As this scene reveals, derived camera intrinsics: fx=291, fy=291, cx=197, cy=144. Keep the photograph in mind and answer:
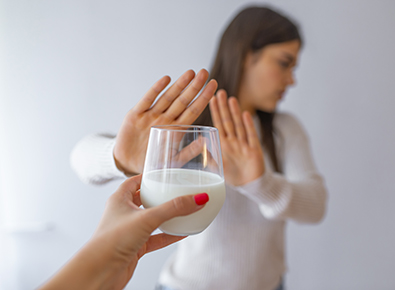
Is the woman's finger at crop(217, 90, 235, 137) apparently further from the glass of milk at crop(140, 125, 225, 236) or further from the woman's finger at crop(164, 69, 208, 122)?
the glass of milk at crop(140, 125, 225, 236)

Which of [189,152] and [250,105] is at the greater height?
[189,152]

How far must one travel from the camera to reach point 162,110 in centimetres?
61

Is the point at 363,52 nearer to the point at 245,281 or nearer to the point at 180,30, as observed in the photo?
the point at 180,30

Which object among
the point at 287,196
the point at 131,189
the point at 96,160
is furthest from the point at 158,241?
the point at 287,196

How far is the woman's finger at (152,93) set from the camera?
573mm

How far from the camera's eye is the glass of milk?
0.41 metres

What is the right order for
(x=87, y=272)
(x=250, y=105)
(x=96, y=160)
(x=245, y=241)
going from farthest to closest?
(x=250, y=105) → (x=245, y=241) → (x=96, y=160) → (x=87, y=272)

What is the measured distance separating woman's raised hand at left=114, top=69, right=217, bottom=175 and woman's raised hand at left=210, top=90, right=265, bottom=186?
8.0 inches

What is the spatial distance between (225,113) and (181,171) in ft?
1.44

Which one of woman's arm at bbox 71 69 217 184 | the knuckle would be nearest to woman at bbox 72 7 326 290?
woman's arm at bbox 71 69 217 184

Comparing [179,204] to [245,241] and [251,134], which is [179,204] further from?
[245,241]

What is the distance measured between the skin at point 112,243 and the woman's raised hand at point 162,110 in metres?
0.25

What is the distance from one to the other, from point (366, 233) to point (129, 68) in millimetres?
1611

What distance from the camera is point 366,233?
1663mm
